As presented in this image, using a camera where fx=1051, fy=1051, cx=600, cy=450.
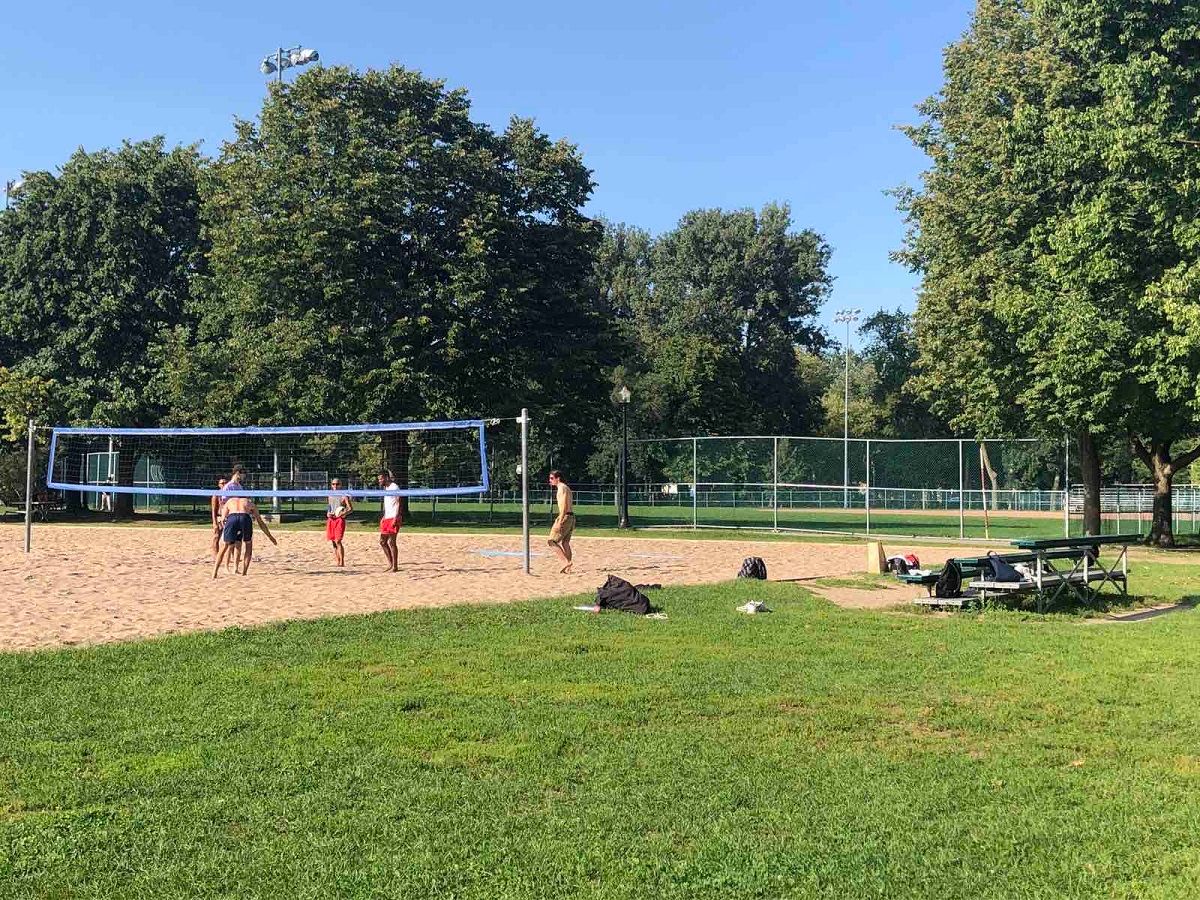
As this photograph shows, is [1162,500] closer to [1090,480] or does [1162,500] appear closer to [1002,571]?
[1090,480]

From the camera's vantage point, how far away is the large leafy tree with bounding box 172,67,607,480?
28703 mm

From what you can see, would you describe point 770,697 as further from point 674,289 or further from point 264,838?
point 674,289

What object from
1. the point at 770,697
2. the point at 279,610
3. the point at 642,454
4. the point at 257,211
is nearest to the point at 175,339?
the point at 257,211

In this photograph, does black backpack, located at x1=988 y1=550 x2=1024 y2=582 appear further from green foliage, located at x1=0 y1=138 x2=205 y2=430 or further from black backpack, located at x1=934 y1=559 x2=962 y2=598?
green foliage, located at x1=0 y1=138 x2=205 y2=430

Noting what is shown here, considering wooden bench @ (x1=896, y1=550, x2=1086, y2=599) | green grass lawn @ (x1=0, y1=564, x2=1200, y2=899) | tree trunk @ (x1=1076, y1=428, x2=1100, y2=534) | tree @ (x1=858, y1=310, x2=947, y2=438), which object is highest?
tree @ (x1=858, y1=310, x2=947, y2=438)

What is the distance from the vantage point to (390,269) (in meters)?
29.4

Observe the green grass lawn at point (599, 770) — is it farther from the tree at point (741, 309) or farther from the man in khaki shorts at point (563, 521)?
the tree at point (741, 309)

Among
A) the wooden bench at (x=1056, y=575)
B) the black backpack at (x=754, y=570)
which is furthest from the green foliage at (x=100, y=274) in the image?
the wooden bench at (x=1056, y=575)

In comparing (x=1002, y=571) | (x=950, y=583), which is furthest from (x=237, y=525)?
(x=1002, y=571)

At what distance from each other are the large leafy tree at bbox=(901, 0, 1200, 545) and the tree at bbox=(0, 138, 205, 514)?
23999 millimetres

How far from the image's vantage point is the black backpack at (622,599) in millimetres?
11406

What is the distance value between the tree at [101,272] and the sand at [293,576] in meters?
9.02

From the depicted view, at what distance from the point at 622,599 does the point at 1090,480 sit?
17.6m

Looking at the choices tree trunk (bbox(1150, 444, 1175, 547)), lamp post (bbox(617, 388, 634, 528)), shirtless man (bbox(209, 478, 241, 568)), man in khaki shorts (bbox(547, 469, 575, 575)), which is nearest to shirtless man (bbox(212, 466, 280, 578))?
shirtless man (bbox(209, 478, 241, 568))
